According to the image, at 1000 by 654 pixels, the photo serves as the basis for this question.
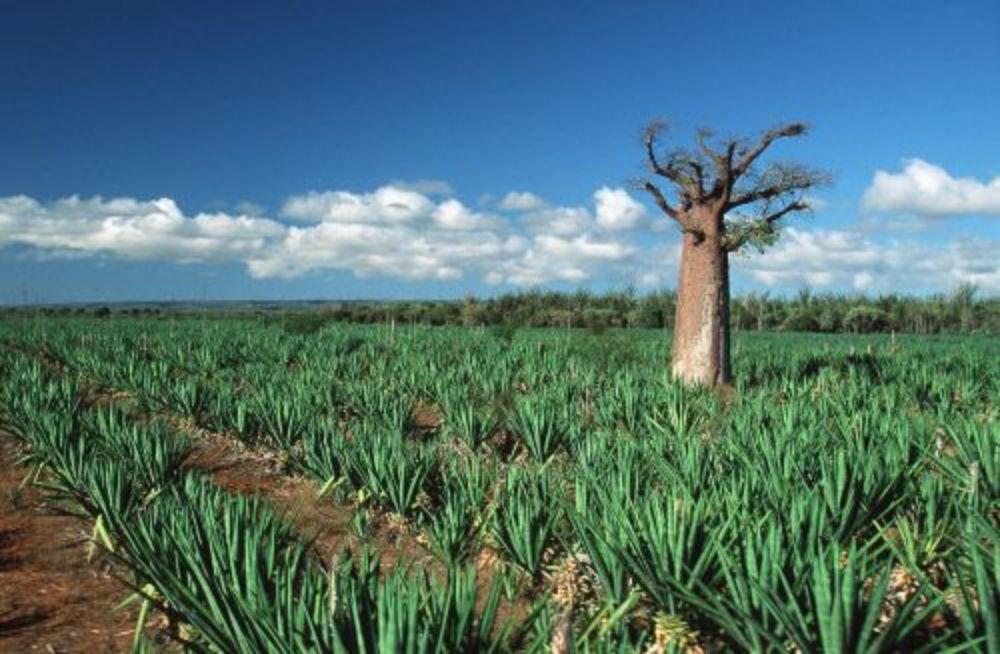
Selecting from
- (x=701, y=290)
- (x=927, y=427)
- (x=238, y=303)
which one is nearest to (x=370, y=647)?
(x=927, y=427)

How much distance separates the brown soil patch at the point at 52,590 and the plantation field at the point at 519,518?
0.03 m

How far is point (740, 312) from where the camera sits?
4753 centimetres

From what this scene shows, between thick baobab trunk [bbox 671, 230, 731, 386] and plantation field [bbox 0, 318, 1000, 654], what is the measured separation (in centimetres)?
88

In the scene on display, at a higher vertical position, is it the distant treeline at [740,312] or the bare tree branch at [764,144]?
the bare tree branch at [764,144]

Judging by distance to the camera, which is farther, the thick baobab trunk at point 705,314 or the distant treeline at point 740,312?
the distant treeline at point 740,312

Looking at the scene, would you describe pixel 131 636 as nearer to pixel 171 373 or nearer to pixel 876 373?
pixel 171 373

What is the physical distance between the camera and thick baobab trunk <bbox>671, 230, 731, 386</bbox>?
11.3 meters

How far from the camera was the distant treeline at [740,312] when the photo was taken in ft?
151

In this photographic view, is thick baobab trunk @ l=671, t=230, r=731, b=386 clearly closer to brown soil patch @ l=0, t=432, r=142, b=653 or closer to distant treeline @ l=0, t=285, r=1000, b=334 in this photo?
brown soil patch @ l=0, t=432, r=142, b=653

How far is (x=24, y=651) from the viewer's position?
3832 millimetres

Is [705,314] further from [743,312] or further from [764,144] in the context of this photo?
[743,312]

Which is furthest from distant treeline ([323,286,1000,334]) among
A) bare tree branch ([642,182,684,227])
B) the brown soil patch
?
the brown soil patch

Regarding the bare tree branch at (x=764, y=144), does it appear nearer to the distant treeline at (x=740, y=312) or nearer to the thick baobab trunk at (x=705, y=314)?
the thick baobab trunk at (x=705, y=314)

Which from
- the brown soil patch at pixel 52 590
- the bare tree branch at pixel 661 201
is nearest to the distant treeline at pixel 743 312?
the bare tree branch at pixel 661 201
